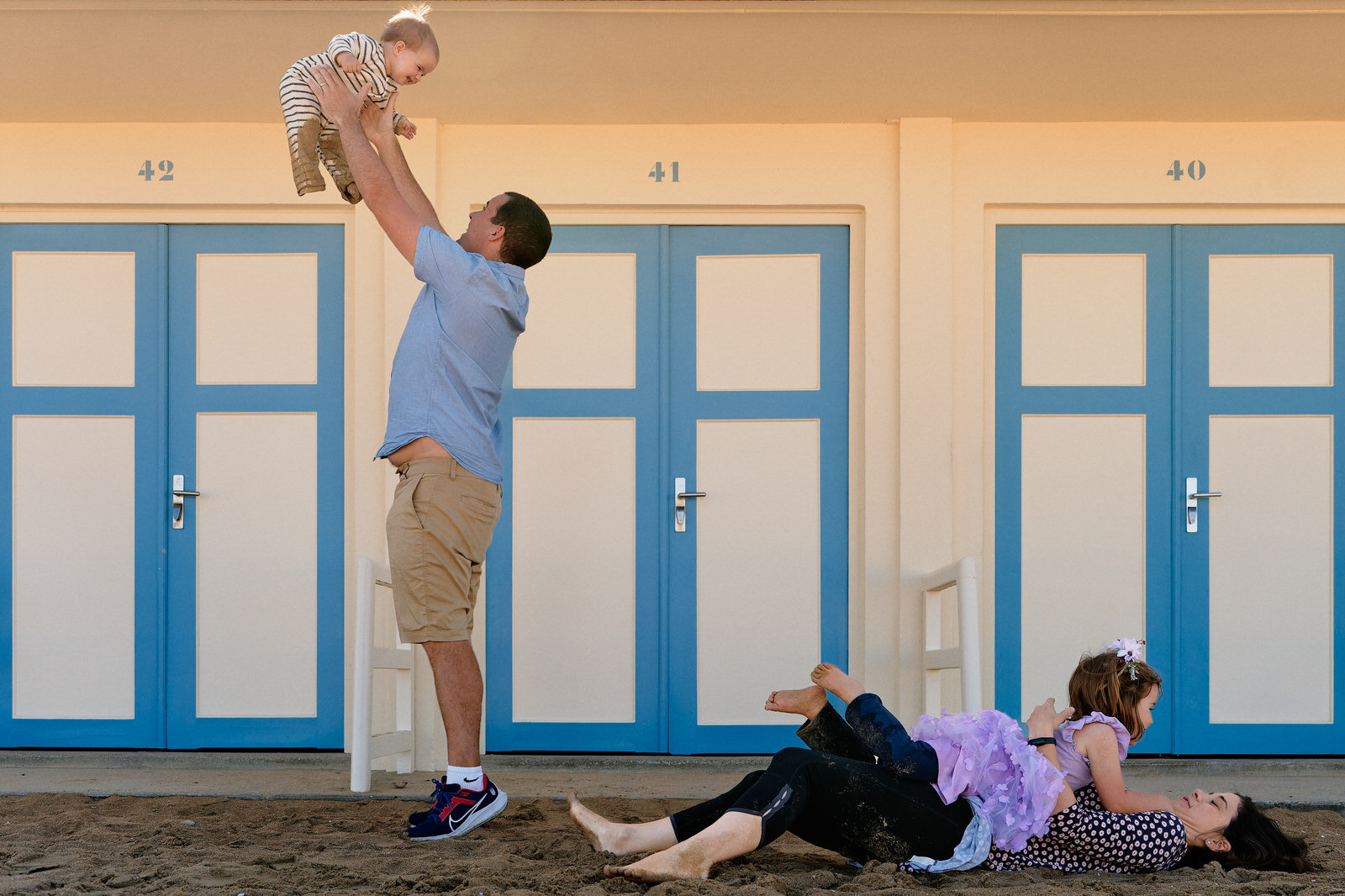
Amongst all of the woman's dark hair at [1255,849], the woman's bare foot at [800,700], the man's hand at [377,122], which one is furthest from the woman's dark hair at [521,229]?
the woman's dark hair at [1255,849]

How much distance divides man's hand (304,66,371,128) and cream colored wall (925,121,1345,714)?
2.20m

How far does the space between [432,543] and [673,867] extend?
104 centimetres

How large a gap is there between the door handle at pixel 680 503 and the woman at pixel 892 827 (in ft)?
5.37

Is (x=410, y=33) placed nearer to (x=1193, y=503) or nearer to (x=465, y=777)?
(x=465, y=777)

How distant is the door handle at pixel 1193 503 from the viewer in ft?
13.9

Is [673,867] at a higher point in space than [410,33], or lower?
lower

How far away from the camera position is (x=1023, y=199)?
4.27m

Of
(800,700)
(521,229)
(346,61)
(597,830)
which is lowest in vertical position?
(597,830)

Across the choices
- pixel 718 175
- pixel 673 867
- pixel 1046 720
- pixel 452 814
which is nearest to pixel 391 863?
pixel 452 814

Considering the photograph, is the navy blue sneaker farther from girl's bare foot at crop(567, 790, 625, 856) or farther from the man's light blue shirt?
the man's light blue shirt

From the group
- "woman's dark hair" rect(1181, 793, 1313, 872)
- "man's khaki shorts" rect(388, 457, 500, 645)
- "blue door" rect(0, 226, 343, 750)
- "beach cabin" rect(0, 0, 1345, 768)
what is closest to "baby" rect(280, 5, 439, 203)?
"man's khaki shorts" rect(388, 457, 500, 645)

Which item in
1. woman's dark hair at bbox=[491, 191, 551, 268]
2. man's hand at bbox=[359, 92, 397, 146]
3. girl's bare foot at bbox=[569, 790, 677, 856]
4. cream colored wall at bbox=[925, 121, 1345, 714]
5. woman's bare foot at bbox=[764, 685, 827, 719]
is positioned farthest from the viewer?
cream colored wall at bbox=[925, 121, 1345, 714]

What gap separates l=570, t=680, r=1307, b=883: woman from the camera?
2381 millimetres

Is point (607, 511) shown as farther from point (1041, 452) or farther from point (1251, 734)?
point (1251, 734)
